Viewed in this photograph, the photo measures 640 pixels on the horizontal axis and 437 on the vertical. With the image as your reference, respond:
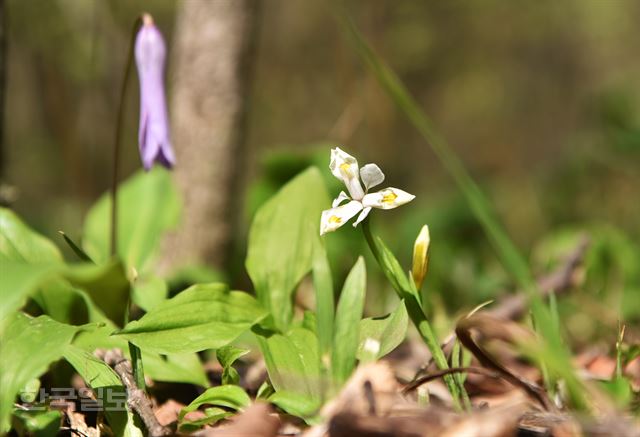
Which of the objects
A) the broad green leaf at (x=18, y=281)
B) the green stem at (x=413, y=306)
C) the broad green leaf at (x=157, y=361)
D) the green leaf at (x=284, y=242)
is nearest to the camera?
the broad green leaf at (x=18, y=281)

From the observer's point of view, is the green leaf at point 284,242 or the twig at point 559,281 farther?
the twig at point 559,281

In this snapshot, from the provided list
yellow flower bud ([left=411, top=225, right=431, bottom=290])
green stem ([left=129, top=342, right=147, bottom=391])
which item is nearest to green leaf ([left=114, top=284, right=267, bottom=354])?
green stem ([left=129, top=342, right=147, bottom=391])

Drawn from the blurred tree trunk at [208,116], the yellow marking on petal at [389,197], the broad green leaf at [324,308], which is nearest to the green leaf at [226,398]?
the broad green leaf at [324,308]

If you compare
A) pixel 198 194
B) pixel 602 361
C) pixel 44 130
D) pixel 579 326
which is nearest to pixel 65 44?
pixel 44 130

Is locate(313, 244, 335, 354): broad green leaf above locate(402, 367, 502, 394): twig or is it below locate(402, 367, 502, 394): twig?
above

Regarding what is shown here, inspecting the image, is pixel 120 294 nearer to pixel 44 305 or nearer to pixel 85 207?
pixel 44 305

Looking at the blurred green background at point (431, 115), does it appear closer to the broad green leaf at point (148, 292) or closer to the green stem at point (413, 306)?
the broad green leaf at point (148, 292)

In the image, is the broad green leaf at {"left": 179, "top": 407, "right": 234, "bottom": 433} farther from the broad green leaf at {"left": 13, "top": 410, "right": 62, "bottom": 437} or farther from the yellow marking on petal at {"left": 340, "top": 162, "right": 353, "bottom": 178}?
the yellow marking on petal at {"left": 340, "top": 162, "right": 353, "bottom": 178}

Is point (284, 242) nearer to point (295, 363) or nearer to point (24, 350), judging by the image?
point (295, 363)
